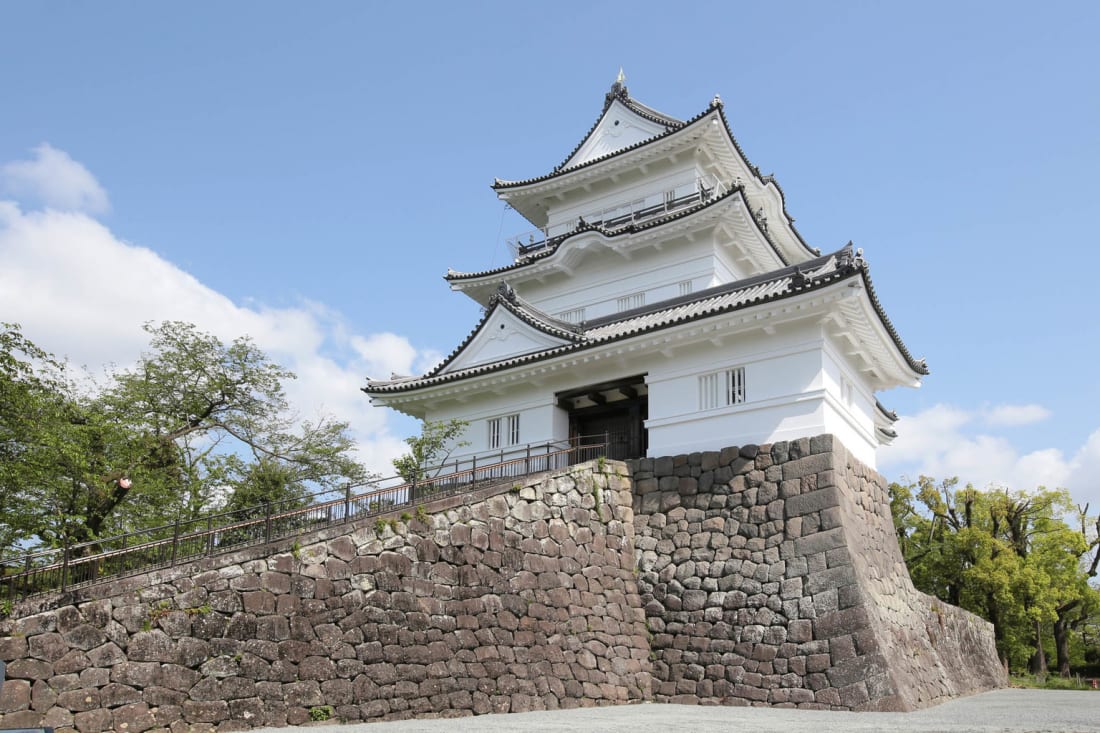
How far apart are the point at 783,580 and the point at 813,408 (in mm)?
2859

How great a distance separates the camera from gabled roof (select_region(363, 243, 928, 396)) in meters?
13.6

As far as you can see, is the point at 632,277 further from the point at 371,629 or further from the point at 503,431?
the point at 371,629

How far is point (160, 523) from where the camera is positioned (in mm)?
15352

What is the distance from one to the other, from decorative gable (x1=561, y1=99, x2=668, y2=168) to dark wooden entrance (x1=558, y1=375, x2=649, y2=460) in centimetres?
816

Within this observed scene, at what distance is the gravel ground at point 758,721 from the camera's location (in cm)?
918

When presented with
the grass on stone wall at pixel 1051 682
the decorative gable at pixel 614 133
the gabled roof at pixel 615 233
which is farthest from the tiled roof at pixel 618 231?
the grass on stone wall at pixel 1051 682

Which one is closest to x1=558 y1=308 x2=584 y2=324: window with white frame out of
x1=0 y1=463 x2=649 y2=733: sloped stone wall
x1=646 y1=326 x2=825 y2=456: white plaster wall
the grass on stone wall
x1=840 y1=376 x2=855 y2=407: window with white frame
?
x1=646 y1=326 x2=825 y2=456: white plaster wall

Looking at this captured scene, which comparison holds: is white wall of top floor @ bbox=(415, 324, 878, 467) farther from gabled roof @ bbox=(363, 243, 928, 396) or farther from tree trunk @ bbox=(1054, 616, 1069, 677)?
tree trunk @ bbox=(1054, 616, 1069, 677)

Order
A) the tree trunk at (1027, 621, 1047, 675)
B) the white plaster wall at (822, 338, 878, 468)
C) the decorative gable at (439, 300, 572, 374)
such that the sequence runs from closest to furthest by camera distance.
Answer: the white plaster wall at (822, 338, 878, 468), the decorative gable at (439, 300, 572, 374), the tree trunk at (1027, 621, 1047, 675)

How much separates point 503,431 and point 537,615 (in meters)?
5.48

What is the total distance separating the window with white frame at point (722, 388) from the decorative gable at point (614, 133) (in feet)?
31.2

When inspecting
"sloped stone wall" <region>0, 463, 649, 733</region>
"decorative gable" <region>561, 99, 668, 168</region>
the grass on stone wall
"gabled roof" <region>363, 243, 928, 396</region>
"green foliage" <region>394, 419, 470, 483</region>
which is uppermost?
"decorative gable" <region>561, 99, 668, 168</region>

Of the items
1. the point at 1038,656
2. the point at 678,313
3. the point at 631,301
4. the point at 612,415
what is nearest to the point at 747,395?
the point at 678,313

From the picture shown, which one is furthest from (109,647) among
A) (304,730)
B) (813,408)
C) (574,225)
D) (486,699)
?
(574,225)
